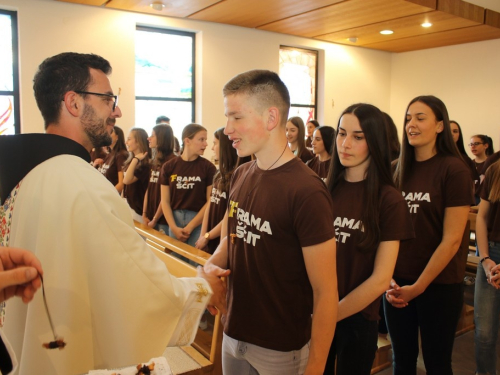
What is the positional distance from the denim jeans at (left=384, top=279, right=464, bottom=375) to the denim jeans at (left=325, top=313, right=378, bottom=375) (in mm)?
484

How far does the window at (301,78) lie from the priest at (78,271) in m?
7.67

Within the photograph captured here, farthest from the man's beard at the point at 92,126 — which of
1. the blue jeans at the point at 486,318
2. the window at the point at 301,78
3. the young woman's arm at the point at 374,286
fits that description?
the window at the point at 301,78

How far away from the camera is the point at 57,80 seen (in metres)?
1.58

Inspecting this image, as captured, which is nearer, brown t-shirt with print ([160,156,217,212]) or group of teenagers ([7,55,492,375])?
group of teenagers ([7,55,492,375])

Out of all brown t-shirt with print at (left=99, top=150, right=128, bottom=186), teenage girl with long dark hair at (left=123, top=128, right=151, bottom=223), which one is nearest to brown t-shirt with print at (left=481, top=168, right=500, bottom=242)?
teenage girl with long dark hair at (left=123, top=128, right=151, bottom=223)

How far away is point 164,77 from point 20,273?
23.2ft

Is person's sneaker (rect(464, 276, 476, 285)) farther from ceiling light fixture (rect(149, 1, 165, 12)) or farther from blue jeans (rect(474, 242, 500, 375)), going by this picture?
ceiling light fixture (rect(149, 1, 165, 12))

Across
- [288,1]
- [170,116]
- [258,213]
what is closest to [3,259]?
[258,213]

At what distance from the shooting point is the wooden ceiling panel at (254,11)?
20.7 feet

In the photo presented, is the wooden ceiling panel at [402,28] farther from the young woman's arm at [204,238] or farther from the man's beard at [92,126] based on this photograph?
the man's beard at [92,126]

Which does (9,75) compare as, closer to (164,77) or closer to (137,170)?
(164,77)

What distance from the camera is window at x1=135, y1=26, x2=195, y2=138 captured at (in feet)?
24.0

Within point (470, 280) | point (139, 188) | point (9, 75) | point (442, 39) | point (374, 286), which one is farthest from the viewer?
point (442, 39)

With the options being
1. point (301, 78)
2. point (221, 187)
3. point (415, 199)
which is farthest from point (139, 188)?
point (301, 78)
